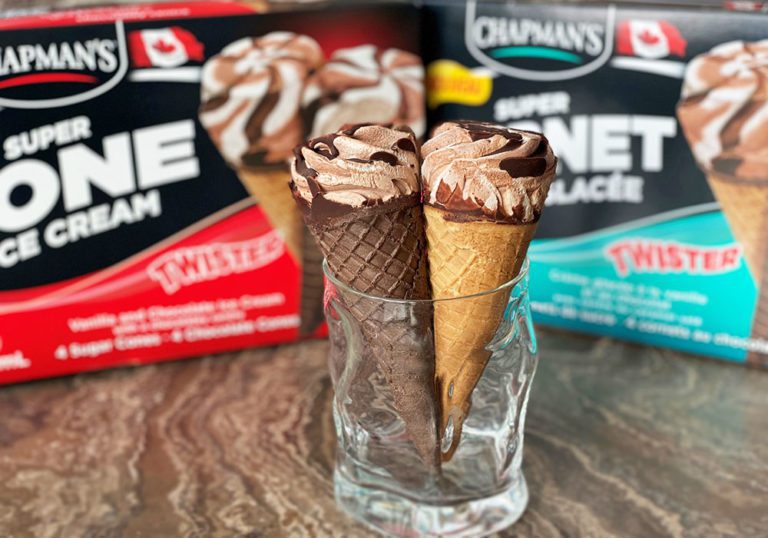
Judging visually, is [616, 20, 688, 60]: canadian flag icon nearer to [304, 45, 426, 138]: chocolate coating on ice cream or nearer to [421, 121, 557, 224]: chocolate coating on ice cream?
[304, 45, 426, 138]: chocolate coating on ice cream

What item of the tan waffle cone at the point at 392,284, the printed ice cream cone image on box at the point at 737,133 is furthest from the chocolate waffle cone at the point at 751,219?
the tan waffle cone at the point at 392,284

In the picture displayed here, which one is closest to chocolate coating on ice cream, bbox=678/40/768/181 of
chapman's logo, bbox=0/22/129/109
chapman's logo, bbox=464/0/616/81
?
chapman's logo, bbox=464/0/616/81

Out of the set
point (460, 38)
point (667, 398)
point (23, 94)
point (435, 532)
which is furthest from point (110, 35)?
point (667, 398)

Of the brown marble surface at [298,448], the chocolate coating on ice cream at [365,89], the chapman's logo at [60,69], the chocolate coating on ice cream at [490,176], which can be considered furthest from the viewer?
the chocolate coating on ice cream at [365,89]

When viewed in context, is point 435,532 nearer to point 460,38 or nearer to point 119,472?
point 119,472

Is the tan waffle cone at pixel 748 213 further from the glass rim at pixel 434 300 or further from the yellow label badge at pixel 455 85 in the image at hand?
the glass rim at pixel 434 300

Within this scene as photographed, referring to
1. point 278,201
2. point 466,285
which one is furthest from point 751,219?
point 278,201

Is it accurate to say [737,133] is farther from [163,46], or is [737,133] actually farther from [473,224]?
[163,46]
